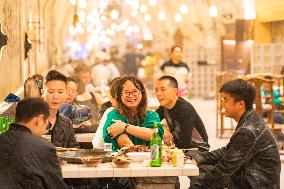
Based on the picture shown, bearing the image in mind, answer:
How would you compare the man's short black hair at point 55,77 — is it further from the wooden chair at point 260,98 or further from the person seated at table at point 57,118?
the wooden chair at point 260,98

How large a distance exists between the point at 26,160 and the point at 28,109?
34 cm

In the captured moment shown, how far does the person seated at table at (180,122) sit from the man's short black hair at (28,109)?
87.8 inches

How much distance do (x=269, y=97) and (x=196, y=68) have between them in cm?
1713

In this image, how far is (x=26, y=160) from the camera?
4.28m

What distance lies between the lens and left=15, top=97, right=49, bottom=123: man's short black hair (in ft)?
14.4

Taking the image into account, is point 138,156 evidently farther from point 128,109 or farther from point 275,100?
point 275,100

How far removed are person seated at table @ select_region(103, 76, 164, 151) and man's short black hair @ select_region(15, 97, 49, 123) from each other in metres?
1.44

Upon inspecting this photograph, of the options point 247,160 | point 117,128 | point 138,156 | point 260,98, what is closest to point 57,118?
point 117,128

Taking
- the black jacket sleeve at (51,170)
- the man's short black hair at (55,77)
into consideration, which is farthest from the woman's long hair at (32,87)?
the black jacket sleeve at (51,170)

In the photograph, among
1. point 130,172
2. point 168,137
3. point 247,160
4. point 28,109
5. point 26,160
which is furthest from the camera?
point 168,137

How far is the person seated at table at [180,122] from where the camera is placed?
664cm

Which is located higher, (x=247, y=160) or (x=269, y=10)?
(x=269, y=10)

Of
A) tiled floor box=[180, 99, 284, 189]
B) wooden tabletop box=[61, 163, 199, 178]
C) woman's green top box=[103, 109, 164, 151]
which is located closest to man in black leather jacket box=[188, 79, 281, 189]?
wooden tabletop box=[61, 163, 199, 178]

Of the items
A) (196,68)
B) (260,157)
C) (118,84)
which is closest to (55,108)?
(118,84)
